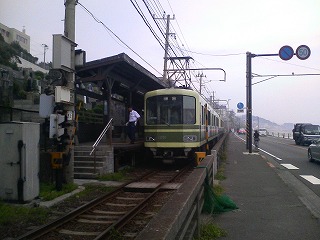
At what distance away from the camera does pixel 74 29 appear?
10.8 meters

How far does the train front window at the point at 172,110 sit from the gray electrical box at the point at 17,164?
25.0 ft

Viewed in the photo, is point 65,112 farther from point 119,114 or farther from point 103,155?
point 119,114

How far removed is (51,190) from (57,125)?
168cm

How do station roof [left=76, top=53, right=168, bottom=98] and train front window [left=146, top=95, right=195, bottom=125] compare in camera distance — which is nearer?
station roof [left=76, top=53, right=168, bottom=98]

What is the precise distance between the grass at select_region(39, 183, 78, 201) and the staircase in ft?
6.61

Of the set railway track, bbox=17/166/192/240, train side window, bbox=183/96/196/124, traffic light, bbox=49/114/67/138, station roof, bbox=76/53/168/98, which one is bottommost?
railway track, bbox=17/166/192/240

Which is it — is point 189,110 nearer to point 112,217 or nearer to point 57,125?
point 57,125

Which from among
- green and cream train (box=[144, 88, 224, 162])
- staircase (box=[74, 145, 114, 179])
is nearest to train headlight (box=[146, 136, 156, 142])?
green and cream train (box=[144, 88, 224, 162])

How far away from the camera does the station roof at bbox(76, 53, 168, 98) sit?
14.7m

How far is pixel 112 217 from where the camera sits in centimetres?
779

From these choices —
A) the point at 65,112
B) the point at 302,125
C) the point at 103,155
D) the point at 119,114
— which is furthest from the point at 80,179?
the point at 302,125

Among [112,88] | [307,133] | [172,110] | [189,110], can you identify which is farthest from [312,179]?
[307,133]

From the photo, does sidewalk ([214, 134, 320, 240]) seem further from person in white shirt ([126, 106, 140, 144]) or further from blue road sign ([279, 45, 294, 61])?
blue road sign ([279, 45, 294, 61])

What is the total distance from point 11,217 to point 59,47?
455 cm
